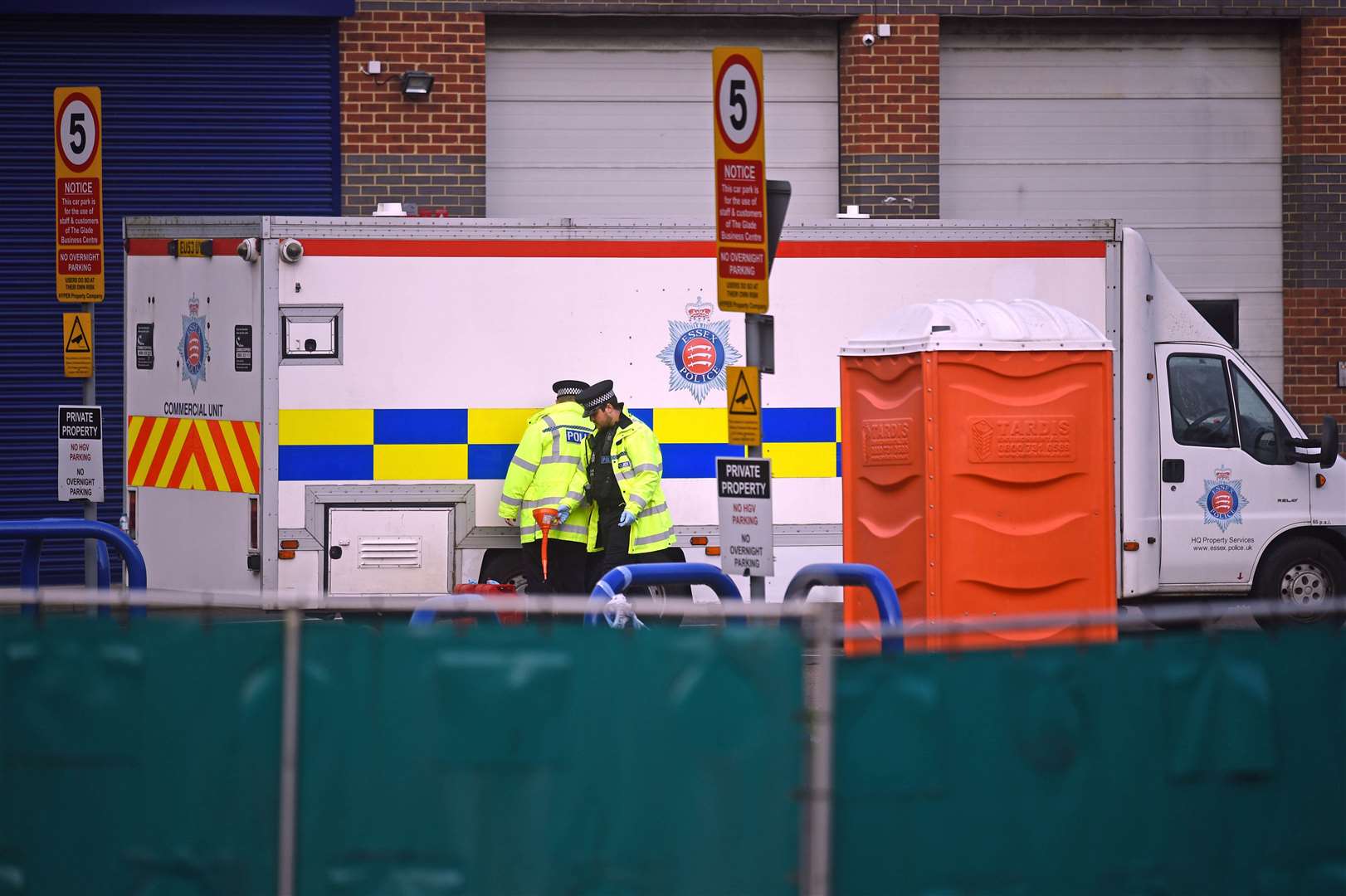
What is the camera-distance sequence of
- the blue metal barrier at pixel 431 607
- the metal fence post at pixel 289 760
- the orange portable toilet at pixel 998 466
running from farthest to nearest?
the orange portable toilet at pixel 998 466, the blue metal barrier at pixel 431 607, the metal fence post at pixel 289 760

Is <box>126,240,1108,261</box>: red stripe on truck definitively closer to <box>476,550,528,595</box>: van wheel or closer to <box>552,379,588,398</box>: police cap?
<box>552,379,588,398</box>: police cap

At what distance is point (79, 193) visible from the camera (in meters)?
10.2

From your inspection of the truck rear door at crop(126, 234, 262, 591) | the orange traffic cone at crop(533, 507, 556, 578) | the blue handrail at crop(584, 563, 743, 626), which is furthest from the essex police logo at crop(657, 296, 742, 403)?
the blue handrail at crop(584, 563, 743, 626)

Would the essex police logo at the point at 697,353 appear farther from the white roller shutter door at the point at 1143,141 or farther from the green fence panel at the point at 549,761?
the green fence panel at the point at 549,761

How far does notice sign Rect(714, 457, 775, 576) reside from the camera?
7.16 m

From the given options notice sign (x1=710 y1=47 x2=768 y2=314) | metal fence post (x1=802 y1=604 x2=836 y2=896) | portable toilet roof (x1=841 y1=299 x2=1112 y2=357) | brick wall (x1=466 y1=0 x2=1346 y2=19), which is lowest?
metal fence post (x1=802 y1=604 x2=836 y2=896)

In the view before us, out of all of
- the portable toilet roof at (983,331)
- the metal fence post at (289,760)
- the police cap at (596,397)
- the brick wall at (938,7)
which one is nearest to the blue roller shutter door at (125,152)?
the brick wall at (938,7)

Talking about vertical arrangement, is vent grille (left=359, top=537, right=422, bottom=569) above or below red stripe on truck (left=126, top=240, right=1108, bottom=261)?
below

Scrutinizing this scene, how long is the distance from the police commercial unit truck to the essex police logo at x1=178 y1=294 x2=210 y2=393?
0.02 meters

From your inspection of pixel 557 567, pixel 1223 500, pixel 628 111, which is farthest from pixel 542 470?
pixel 628 111

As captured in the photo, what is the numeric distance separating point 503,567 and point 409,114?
6.09 meters

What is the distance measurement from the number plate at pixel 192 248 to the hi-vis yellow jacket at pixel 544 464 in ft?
8.85

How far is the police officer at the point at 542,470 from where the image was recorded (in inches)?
444

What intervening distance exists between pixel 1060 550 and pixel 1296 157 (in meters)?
10.3
